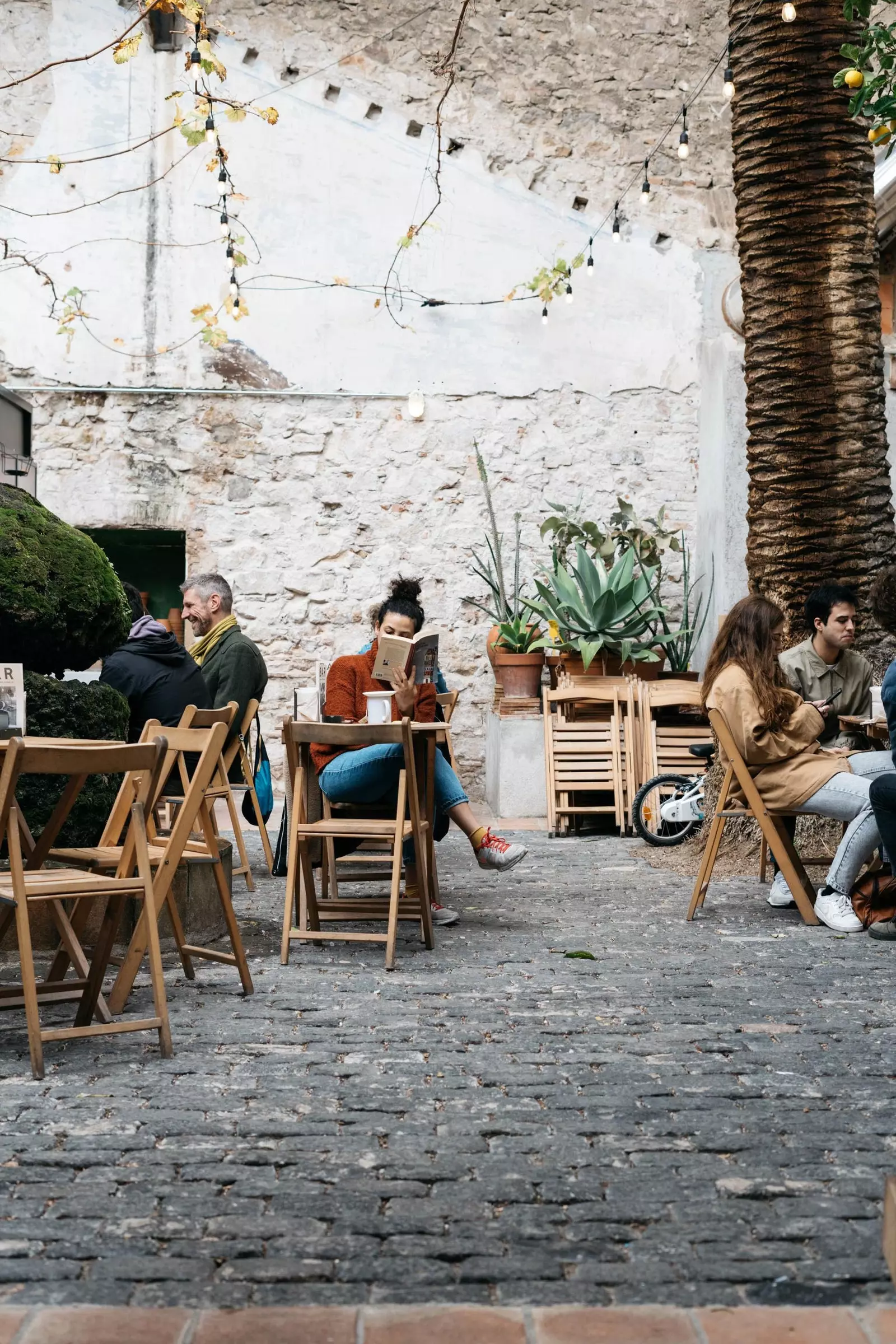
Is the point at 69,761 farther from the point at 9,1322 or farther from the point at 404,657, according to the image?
the point at 404,657

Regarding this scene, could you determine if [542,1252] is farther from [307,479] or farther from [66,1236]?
[307,479]

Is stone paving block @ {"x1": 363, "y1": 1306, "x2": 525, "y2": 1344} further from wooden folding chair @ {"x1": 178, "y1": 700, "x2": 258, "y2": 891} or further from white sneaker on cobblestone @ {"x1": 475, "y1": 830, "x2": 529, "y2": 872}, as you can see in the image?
white sneaker on cobblestone @ {"x1": 475, "y1": 830, "x2": 529, "y2": 872}

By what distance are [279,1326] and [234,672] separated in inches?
194

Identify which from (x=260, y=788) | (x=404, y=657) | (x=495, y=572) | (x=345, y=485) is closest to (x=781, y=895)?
(x=404, y=657)

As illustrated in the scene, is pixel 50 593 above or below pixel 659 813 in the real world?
above

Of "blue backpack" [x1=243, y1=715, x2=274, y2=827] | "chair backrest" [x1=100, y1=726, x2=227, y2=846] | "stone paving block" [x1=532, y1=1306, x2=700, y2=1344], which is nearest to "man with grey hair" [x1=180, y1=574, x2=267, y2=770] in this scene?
"blue backpack" [x1=243, y1=715, x2=274, y2=827]

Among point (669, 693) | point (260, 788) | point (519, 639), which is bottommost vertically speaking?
point (260, 788)

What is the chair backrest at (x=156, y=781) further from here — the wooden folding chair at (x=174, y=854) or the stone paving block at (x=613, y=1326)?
the stone paving block at (x=613, y=1326)

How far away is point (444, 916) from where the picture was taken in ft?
17.3

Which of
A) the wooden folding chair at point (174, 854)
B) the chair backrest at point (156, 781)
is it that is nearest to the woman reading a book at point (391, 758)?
the wooden folding chair at point (174, 854)

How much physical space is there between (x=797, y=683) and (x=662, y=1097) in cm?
341

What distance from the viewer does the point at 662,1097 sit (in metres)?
2.91

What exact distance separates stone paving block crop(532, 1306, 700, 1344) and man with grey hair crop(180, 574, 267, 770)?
15.1 feet

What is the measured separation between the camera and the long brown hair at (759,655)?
5.24 m
